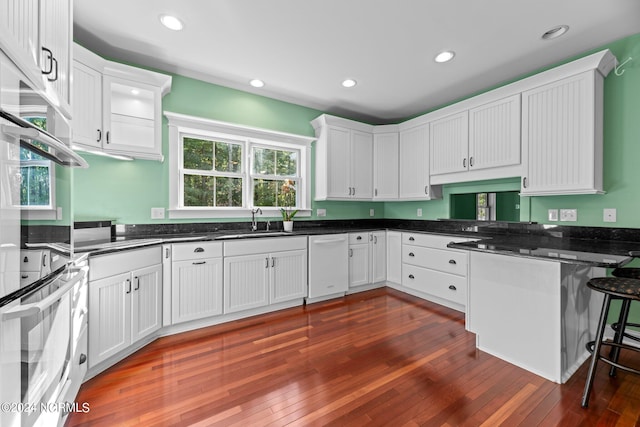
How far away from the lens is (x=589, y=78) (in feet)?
7.56

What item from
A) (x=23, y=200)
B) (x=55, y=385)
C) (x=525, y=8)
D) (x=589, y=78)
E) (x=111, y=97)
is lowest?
(x=55, y=385)

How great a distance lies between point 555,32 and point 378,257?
2.92 m

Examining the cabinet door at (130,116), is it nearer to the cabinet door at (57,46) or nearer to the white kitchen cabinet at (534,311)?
the cabinet door at (57,46)

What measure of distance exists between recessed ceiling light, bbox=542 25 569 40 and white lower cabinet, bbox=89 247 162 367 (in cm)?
384

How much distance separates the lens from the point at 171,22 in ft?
7.06

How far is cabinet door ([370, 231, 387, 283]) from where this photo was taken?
12.5 ft

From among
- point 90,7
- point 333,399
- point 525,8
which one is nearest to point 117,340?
point 333,399

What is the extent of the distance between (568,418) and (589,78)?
261 centimetres

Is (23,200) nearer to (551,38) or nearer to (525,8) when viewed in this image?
(525,8)

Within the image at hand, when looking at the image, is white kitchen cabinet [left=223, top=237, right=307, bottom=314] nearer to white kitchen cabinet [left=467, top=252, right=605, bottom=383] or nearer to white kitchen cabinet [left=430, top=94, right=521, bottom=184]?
white kitchen cabinet [left=467, top=252, right=605, bottom=383]

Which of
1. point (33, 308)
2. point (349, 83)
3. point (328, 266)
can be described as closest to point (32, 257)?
point (33, 308)

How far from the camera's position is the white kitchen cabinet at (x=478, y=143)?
2.83 m

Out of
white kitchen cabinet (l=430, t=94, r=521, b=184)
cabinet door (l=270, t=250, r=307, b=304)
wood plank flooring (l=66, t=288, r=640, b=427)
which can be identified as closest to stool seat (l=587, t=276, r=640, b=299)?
wood plank flooring (l=66, t=288, r=640, b=427)

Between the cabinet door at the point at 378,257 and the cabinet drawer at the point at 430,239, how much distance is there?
0.33 metres
